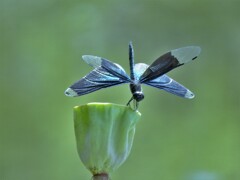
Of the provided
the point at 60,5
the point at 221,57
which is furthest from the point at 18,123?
the point at 221,57

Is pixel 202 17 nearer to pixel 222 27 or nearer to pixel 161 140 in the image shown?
pixel 222 27

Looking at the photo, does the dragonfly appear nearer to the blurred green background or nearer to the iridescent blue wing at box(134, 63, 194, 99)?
the iridescent blue wing at box(134, 63, 194, 99)

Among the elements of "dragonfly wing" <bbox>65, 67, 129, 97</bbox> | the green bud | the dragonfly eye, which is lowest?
the green bud

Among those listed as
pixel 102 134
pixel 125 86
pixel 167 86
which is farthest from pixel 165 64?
pixel 125 86

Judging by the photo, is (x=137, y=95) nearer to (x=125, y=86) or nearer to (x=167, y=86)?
(x=167, y=86)

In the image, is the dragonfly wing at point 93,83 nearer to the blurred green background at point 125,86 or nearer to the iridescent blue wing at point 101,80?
the iridescent blue wing at point 101,80

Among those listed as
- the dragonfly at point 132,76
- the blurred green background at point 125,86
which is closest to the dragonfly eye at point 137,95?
the dragonfly at point 132,76

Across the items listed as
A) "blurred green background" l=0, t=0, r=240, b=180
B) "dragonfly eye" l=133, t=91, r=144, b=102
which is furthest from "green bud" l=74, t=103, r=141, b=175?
"blurred green background" l=0, t=0, r=240, b=180

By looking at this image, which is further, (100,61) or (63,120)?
(63,120)
